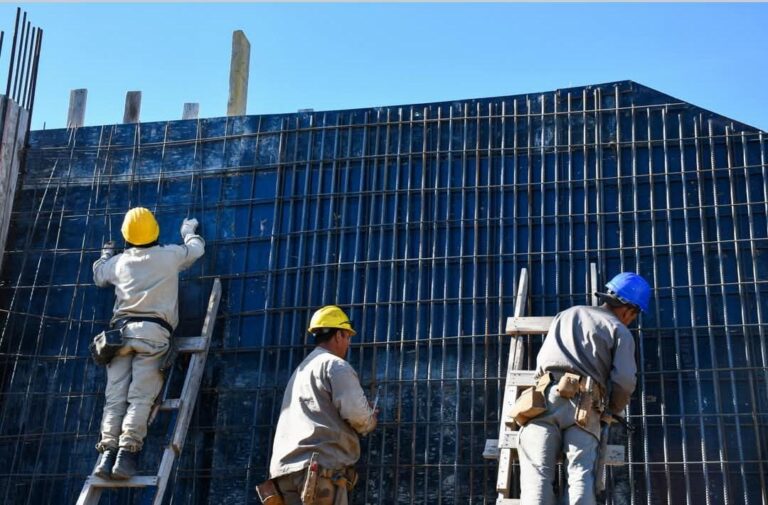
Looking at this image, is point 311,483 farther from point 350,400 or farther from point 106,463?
point 106,463

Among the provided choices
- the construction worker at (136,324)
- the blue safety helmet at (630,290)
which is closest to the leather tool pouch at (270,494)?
the construction worker at (136,324)

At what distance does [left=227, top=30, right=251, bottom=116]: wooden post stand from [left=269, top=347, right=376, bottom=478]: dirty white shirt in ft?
14.5

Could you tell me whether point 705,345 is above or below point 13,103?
below

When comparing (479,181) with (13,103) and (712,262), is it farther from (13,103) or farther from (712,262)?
(13,103)

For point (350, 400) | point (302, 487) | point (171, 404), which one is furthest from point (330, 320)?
point (171, 404)

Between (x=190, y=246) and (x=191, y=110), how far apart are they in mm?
2079

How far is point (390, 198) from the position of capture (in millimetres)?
10234

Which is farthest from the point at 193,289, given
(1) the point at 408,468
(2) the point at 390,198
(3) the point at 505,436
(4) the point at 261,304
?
(3) the point at 505,436

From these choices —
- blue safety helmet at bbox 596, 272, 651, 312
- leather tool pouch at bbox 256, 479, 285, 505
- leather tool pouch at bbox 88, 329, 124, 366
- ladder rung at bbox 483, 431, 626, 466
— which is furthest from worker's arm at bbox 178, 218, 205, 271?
blue safety helmet at bbox 596, 272, 651, 312

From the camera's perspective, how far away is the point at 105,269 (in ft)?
33.0

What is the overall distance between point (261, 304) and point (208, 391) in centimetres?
91

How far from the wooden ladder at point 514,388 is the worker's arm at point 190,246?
9.52ft

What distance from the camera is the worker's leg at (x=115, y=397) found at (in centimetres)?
926

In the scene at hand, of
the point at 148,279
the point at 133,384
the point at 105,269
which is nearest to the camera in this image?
the point at 133,384
